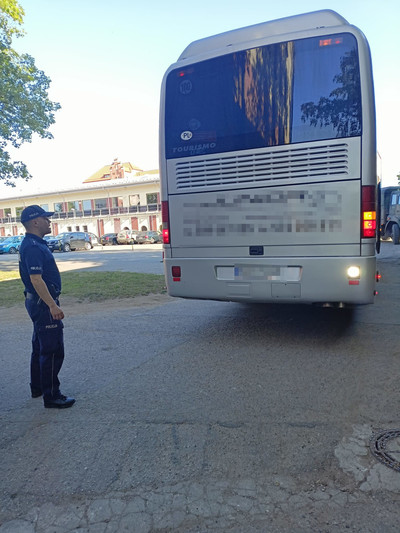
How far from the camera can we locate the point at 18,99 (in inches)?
702

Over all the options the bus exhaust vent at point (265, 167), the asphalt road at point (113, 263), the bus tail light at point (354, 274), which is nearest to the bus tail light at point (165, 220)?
the bus exhaust vent at point (265, 167)

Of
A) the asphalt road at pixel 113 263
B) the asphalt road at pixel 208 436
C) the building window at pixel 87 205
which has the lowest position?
the asphalt road at pixel 113 263

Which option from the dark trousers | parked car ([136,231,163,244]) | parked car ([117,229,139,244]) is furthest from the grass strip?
parked car ([136,231,163,244])

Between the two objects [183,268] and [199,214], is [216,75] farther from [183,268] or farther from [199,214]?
[183,268]

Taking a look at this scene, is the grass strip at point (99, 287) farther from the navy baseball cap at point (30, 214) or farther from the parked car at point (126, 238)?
the parked car at point (126, 238)

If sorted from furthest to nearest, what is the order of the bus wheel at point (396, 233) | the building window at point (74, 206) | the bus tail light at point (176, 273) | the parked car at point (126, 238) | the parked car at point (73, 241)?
the building window at point (74, 206) → the parked car at point (126, 238) → the parked car at point (73, 241) → the bus wheel at point (396, 233) → the bus tail light at point (176, 273)

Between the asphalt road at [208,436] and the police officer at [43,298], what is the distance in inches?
11.8

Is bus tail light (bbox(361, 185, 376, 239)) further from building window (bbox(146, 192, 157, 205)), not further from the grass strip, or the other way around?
building window (bbox(146, 192, 157, 205))

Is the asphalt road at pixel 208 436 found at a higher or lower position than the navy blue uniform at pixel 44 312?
lower

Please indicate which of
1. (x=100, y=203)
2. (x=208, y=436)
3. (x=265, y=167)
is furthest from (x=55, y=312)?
(x=100, y=203)

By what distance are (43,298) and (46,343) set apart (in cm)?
44

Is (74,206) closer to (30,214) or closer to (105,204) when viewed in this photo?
(105,204)

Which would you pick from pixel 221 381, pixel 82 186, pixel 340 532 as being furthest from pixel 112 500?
pixel 82 186

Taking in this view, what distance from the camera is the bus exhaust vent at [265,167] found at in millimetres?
4484
